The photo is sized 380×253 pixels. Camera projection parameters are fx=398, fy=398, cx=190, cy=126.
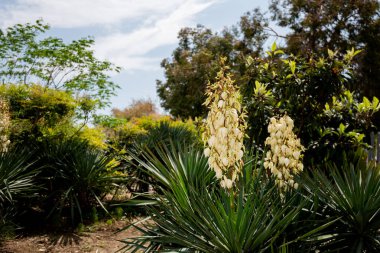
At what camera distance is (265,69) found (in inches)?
214

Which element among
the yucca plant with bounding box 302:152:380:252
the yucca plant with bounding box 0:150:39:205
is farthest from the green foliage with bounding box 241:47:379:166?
the yucca plant with bounding box 0:150:39:205

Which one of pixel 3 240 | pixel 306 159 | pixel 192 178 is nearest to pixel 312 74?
pixel 306 159

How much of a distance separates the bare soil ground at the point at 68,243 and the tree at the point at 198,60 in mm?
17506

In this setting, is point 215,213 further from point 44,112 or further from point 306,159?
point 44,112

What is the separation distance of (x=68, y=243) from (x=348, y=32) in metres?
18.1

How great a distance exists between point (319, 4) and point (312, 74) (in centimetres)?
1596

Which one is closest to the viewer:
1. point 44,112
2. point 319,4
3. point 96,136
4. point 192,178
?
point 192,178

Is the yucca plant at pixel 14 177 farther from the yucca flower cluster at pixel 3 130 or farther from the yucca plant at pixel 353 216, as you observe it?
the yucca plant at pixel 353 216

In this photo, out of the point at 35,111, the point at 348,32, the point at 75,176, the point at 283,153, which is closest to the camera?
the point at 283,153

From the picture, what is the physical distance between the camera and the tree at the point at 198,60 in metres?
22.5

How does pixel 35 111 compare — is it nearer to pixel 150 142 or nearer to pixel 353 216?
pixel 150 142

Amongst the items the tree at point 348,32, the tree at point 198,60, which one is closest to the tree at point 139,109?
the tree at point 198,60

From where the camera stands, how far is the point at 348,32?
1952 cm

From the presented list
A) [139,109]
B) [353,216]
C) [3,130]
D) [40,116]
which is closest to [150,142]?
[40,116]
